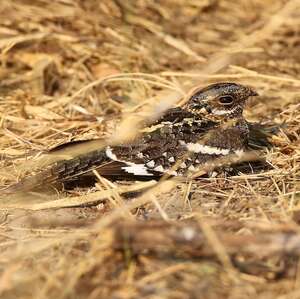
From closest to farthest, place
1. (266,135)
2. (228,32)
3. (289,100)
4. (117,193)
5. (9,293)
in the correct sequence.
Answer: (9,293) → (117,193) → (266,135) → (289,100) → (228,32)

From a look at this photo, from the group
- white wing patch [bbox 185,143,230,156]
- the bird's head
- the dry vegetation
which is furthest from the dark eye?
the dry vegetation

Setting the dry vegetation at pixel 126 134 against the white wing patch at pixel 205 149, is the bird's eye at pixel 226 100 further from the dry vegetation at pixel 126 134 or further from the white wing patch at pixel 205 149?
the dry vegetation at pixel 126 134

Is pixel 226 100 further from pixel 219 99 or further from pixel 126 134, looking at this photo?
pixel 126 134

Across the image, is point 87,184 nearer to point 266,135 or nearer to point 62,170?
point 62,170

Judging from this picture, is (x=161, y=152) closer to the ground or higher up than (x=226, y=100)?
closer to the ground

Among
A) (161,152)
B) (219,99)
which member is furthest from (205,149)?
(219,99)

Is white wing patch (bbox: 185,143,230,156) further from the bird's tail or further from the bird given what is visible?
the bird's tail

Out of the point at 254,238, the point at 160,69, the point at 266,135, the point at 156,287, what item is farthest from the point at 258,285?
the point at 160,69
